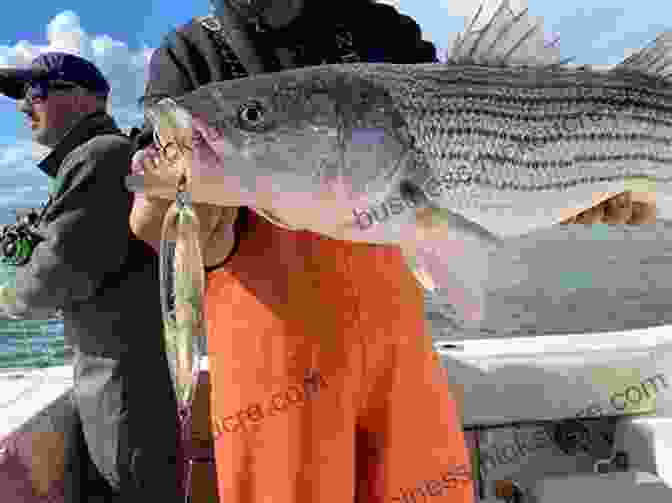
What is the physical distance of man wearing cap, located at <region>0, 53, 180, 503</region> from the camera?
331cm

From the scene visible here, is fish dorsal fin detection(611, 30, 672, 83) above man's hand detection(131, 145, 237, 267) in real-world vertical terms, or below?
above

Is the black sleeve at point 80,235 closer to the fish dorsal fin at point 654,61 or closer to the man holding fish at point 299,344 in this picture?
the man holding fish at point 299,344

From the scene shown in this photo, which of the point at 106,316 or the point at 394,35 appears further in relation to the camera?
the point at 106,316

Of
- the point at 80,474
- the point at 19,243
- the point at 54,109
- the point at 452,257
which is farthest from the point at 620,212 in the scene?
the point at 54,109

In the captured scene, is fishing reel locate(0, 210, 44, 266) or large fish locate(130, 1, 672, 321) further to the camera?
fishing reel locate(0, 210, 44, 266)

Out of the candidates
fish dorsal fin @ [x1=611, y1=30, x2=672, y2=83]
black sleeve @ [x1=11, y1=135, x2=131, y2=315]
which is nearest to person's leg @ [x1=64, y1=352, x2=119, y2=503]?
black sleeve @ [x1=11, y1=135, x2=131, y2=315]

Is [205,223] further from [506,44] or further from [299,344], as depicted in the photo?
[506,44]

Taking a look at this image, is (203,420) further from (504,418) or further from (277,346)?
(277,346)

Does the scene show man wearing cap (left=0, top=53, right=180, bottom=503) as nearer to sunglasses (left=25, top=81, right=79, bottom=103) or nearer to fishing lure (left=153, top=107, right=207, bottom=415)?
sunglasses (left=25, top=81, right=79, bottom=103)

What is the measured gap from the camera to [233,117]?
1.55 m

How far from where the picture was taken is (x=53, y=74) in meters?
3.89

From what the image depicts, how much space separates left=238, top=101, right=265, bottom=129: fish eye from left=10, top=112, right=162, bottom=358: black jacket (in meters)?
2.00

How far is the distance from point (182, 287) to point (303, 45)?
1131 millimetres

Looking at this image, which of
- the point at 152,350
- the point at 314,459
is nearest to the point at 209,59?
the point at 314,459
